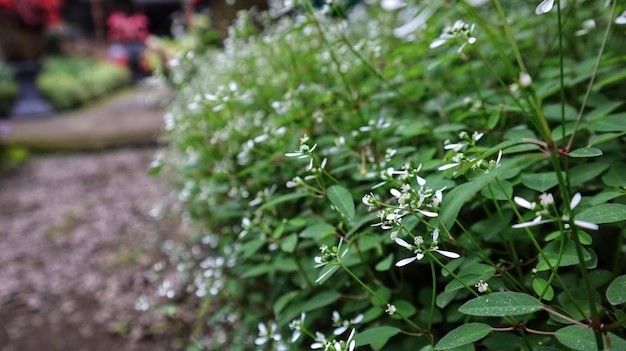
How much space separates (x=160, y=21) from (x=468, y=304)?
14.7m

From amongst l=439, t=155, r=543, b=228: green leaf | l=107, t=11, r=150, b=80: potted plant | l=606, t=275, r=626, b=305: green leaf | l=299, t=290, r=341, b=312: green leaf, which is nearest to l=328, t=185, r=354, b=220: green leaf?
l=439, t=155, r=543, b=228: green leaf

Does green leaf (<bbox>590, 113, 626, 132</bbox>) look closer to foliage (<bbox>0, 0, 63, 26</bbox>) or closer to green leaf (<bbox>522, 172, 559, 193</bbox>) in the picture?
green leaf (<bbox>522, 172, 559, 193</bbox>)

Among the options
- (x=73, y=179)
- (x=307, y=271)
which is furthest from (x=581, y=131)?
(x=73, y=179)

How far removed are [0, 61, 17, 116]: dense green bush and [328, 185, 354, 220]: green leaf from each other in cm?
688

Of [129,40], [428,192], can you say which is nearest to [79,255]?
[428,192]

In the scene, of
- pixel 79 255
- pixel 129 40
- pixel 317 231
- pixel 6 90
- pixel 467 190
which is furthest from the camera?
pixel 129 40

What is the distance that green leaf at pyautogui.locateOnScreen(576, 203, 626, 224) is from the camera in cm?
62

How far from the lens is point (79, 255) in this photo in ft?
9.92

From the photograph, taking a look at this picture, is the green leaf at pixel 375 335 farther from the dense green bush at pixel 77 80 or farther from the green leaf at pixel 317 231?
the dense green bush at pixel 77 80

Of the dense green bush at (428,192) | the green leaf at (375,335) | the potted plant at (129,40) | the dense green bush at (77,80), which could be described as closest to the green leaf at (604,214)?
the dense green bush at (428,192)

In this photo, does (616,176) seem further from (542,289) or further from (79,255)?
(79,255)

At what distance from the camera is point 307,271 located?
1.03 meters

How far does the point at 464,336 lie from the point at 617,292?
0.70 ft

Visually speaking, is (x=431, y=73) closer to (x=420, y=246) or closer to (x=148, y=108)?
(x=420, y=246)
